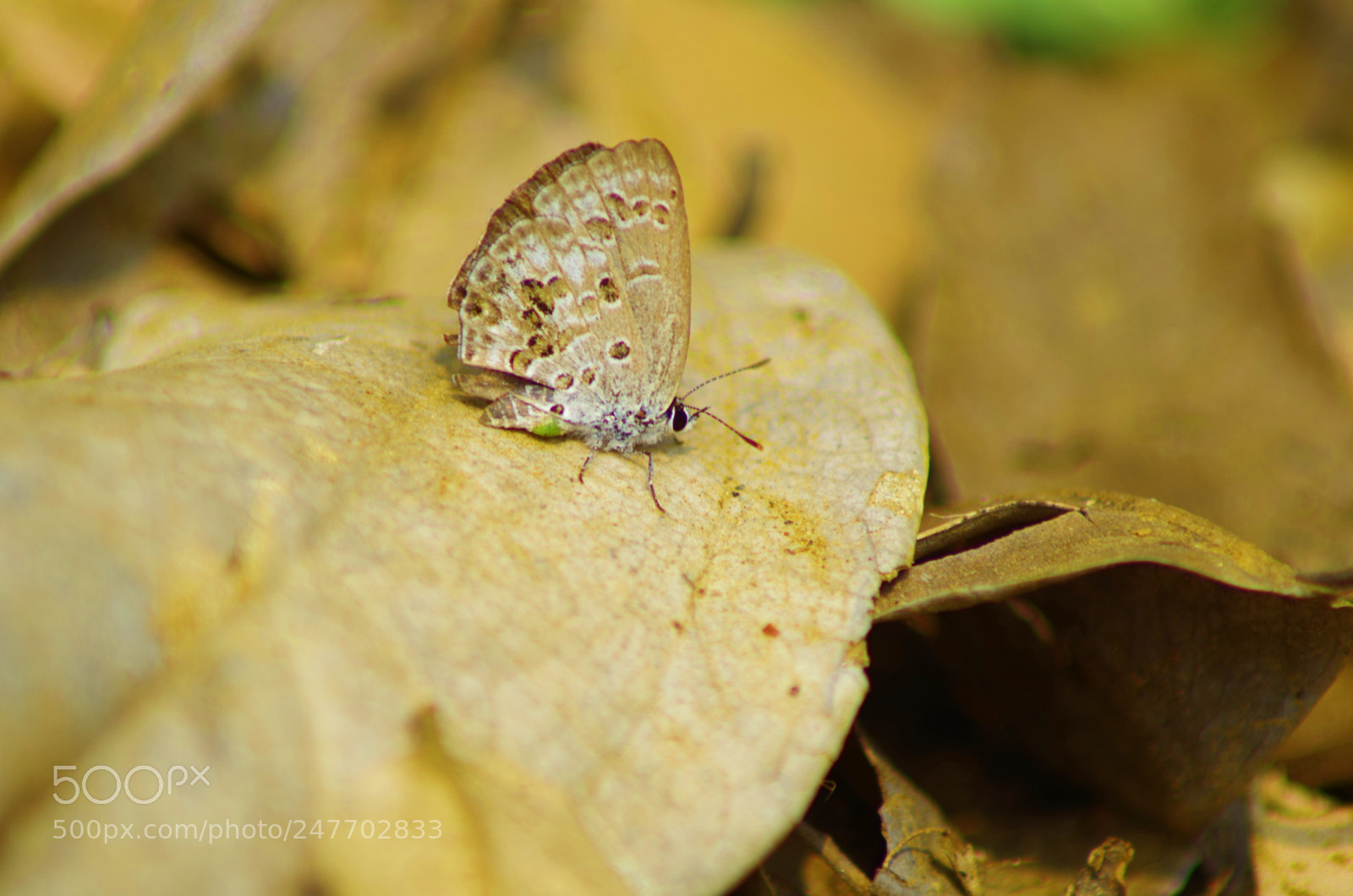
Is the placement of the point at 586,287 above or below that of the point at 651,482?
above

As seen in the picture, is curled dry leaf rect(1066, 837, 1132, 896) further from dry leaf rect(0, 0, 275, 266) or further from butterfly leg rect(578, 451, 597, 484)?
dry leaf rect(0, 0, 275, 266)

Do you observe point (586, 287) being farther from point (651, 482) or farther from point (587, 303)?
point (651, 482)

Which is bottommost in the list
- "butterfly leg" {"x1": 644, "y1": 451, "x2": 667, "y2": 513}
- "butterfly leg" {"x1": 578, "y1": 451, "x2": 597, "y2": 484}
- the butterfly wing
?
"butterfly leg" {"x1": 578, "y1": 451, "x2": 597, "y2": 484}

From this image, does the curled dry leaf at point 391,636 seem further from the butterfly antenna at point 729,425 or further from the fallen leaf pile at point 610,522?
the butterfly antenna at point 729,425

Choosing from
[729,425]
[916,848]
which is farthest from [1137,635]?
[729,425]

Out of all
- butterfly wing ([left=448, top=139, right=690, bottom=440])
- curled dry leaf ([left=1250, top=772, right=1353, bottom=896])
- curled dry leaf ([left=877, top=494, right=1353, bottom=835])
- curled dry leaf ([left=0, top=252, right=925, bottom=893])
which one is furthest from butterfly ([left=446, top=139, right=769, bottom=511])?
curled dry leaf ([left=1250, top=772, right=1353, bottom=896])

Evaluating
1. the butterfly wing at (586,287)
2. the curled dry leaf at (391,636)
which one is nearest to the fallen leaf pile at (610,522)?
the curled dry leaf at (391,636)
